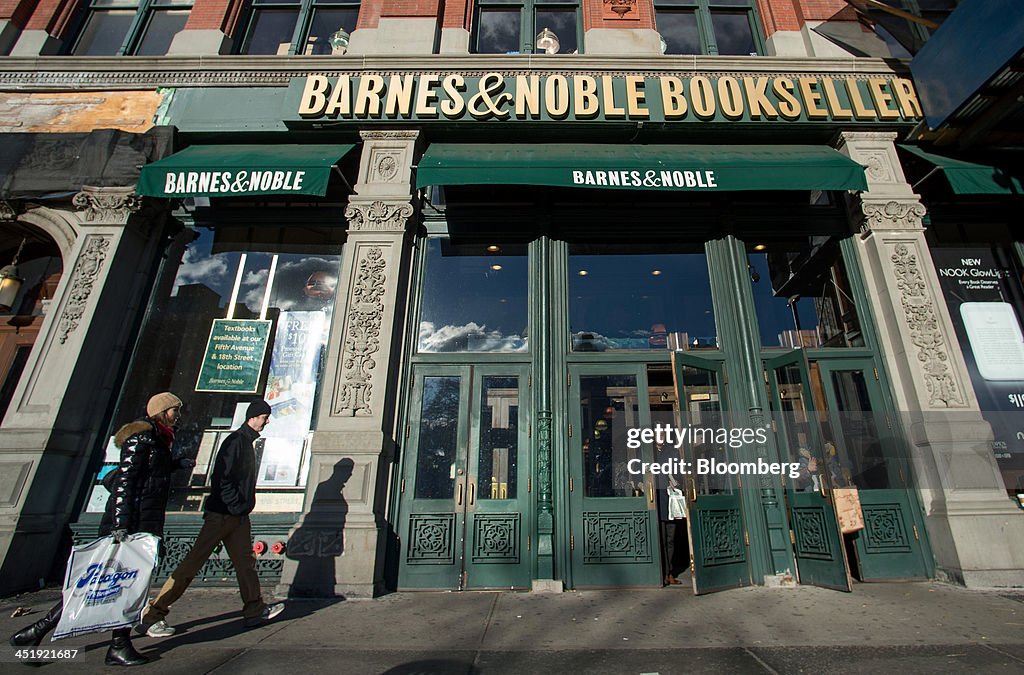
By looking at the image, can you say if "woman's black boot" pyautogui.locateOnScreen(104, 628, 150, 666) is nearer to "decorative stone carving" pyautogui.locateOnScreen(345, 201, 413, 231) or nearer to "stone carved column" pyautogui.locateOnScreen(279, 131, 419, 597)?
"stone carved column" pyautogui.locateOnScreen(279, 131, 419, 597)

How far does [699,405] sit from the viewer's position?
22.9 feet

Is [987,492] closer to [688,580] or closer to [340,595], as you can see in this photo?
[688,580]

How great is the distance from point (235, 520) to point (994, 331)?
36.9 feet

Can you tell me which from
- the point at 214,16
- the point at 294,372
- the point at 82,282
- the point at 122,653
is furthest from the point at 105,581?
the point at 214,16

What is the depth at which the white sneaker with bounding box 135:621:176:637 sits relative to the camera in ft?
14.0

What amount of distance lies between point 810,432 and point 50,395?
1088 cm

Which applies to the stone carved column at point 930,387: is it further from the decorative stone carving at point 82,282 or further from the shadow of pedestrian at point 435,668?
the decorative stone carving at point 82,282

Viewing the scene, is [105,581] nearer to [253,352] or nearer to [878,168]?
[253,352]

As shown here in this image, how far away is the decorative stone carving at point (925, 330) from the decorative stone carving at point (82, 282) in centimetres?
1236

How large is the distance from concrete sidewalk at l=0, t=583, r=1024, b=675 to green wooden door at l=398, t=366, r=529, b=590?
50 cm

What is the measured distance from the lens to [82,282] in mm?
7367

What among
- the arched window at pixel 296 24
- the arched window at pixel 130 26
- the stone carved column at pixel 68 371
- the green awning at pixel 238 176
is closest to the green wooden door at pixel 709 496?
the green awning at pixel 238 176

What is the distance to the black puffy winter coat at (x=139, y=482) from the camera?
3.80m

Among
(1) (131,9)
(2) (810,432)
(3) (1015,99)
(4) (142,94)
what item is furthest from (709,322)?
(1) (131,9)
